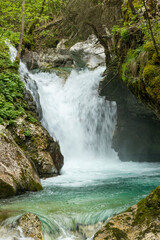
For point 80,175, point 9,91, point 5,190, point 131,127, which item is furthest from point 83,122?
point 5,190

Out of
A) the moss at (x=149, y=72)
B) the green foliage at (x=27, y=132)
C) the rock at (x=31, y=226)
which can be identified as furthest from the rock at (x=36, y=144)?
the moss at (x=149, y=72)

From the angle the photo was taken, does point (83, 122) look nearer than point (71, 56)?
Yes

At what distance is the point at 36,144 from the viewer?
8.09 m

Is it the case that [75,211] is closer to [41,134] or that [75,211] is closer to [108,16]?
[41,134]

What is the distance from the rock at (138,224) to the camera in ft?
10.3

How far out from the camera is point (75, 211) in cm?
450

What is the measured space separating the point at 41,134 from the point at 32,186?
8.61 feet

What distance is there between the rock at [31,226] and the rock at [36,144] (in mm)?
3817

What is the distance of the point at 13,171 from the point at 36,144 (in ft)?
7.76

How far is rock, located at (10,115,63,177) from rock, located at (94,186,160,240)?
458 centimetres

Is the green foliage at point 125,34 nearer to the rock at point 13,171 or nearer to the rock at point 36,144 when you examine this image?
the rock at point 36,144

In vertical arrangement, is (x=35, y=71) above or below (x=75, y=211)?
above

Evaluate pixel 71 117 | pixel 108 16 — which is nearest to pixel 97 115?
pixel 71 117

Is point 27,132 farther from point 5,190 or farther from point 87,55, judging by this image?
point 87,55
